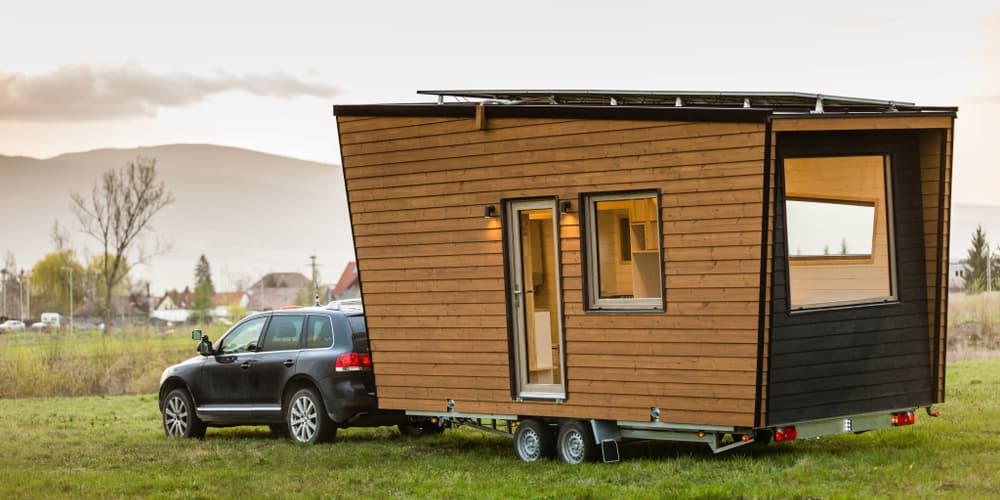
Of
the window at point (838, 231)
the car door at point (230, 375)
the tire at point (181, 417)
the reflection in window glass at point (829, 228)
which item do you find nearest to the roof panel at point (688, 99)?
the window at point (838, 231)

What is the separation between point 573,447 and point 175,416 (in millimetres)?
6110

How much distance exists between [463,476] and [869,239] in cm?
399

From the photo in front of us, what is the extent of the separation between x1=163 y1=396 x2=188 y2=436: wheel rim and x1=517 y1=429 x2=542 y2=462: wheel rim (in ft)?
17.1

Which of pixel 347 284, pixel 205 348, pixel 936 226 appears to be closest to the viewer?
pixel 936 226

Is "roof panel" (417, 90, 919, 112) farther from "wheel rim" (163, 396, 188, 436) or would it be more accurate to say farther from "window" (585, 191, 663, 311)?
"wheel rim" (163, 396, 188, 436)

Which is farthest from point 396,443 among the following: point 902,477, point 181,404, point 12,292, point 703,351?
point 12,292

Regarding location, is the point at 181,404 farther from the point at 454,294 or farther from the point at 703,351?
the point at 703,351

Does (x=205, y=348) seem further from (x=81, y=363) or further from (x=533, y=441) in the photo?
(x=81, y=363)

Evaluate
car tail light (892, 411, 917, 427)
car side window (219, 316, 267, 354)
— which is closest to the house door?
car tail light (892, 411, 917, 427)

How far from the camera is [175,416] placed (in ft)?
53.4

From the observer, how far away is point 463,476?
11492 mm

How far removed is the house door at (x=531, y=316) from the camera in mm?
12281

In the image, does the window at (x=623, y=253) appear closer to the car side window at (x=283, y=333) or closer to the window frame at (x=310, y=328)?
the window frame at (x=310, y=328)

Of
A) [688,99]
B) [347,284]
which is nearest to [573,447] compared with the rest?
[688,99]
